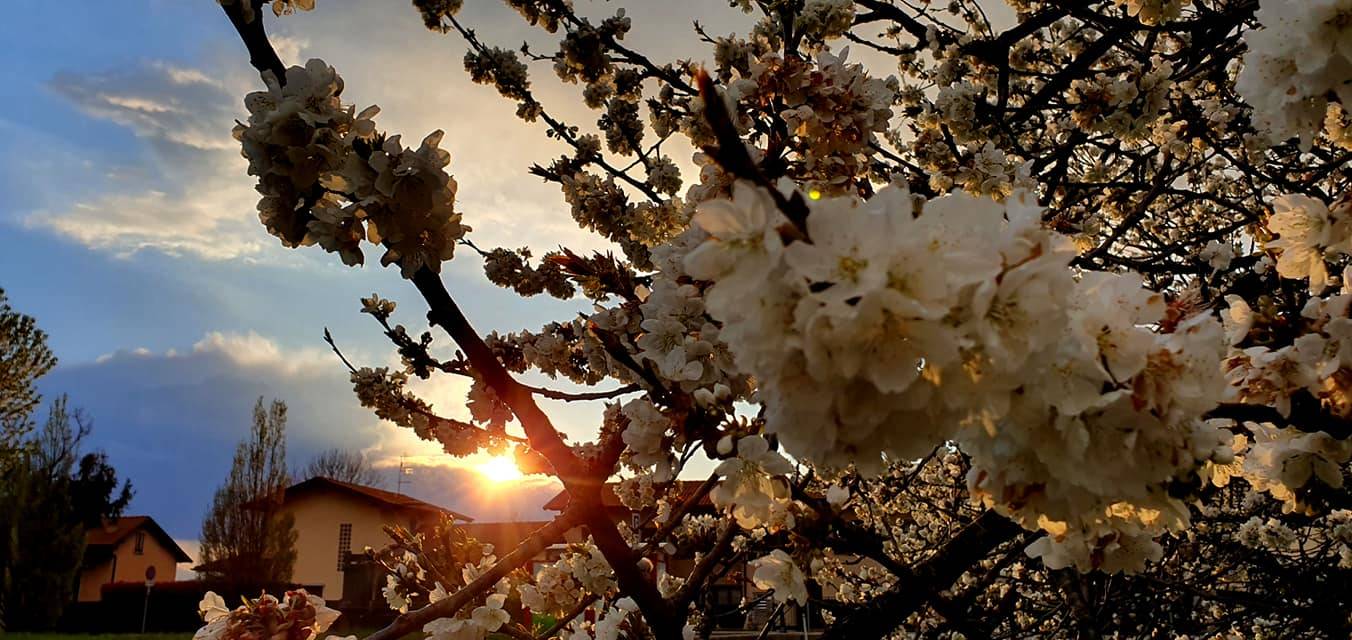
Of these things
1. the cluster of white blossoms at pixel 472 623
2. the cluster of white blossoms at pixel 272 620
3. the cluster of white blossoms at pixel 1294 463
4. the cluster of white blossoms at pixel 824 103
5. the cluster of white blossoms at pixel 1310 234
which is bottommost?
the cluster of white blossoms at pixel 472 623

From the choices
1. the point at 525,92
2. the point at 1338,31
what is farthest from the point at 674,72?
the point at 1338,31

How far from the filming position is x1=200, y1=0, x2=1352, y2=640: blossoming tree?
2.60 feet

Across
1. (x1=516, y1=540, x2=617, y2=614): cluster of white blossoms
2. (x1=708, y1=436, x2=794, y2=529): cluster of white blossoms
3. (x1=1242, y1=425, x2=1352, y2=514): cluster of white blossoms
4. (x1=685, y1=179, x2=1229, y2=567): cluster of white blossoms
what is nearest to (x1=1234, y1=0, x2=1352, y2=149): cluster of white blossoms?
(x1=1242, y1=425, x2=1352, y2=514): cluster of white blossoms

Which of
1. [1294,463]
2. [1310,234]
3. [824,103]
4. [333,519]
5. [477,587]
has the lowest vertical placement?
[477,587]

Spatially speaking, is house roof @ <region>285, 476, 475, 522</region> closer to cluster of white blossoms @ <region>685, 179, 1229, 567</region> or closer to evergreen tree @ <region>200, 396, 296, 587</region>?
evergreen tree @ <region>200, 396, 296, 587</region>

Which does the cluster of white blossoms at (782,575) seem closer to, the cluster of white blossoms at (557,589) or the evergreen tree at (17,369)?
the cluster of white blossoms at (557,589)

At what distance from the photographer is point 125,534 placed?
32.2m

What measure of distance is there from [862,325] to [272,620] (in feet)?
5.01

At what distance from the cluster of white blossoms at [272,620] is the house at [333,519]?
29.7m

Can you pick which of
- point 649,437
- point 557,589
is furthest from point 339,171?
point 557,589

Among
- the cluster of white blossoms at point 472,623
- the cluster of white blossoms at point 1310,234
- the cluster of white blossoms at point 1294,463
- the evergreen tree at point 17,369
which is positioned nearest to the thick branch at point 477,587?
the cluster of white blossoms at point 472,623

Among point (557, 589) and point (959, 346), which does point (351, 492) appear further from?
point (959, 346)

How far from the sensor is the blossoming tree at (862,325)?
0.79 m

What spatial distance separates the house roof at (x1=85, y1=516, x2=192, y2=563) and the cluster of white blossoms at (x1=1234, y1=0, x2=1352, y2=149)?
118 ft
